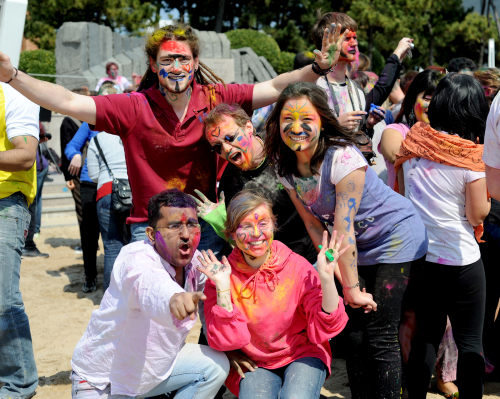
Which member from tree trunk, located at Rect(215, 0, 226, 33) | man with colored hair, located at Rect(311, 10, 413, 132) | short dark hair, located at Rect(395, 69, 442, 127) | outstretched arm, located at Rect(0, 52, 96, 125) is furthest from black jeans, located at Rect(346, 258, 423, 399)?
tree trunk, located at Rect(215, 0, 226, 33)

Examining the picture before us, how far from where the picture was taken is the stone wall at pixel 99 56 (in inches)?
496

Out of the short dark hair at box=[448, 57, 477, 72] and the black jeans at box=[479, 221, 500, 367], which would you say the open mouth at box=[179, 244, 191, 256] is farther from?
the short dark hair at box=[448, 57, 477, 72]

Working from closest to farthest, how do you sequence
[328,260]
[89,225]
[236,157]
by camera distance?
[328,260] → [236,157] → [89,225]

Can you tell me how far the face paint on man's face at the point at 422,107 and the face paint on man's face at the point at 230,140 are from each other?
1127 millimetres

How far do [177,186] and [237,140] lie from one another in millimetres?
425

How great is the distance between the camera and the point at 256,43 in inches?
659

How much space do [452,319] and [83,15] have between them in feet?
68.4

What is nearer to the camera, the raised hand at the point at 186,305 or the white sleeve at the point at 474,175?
the raised hand at the point at 186,305

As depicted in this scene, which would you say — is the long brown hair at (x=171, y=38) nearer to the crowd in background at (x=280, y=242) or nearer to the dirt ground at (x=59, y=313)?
the crowd in background at (x=280, y=242)

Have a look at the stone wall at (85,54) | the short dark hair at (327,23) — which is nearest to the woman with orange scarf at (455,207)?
the short dark hair at (327,23)

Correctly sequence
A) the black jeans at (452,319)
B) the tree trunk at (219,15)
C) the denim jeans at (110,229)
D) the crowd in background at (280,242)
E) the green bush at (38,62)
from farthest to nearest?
the tree trunk at (219,15) → the green bush at (38,62) → the denim jeans at (110,229) → the black jeans at (452,319) → the crowd in background at (280,242)

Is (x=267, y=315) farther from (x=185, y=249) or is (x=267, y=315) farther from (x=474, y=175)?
(x=474, y=175)

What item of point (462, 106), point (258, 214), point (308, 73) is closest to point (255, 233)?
point (258, 214)

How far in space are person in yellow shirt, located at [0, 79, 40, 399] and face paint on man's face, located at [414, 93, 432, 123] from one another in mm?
2273
